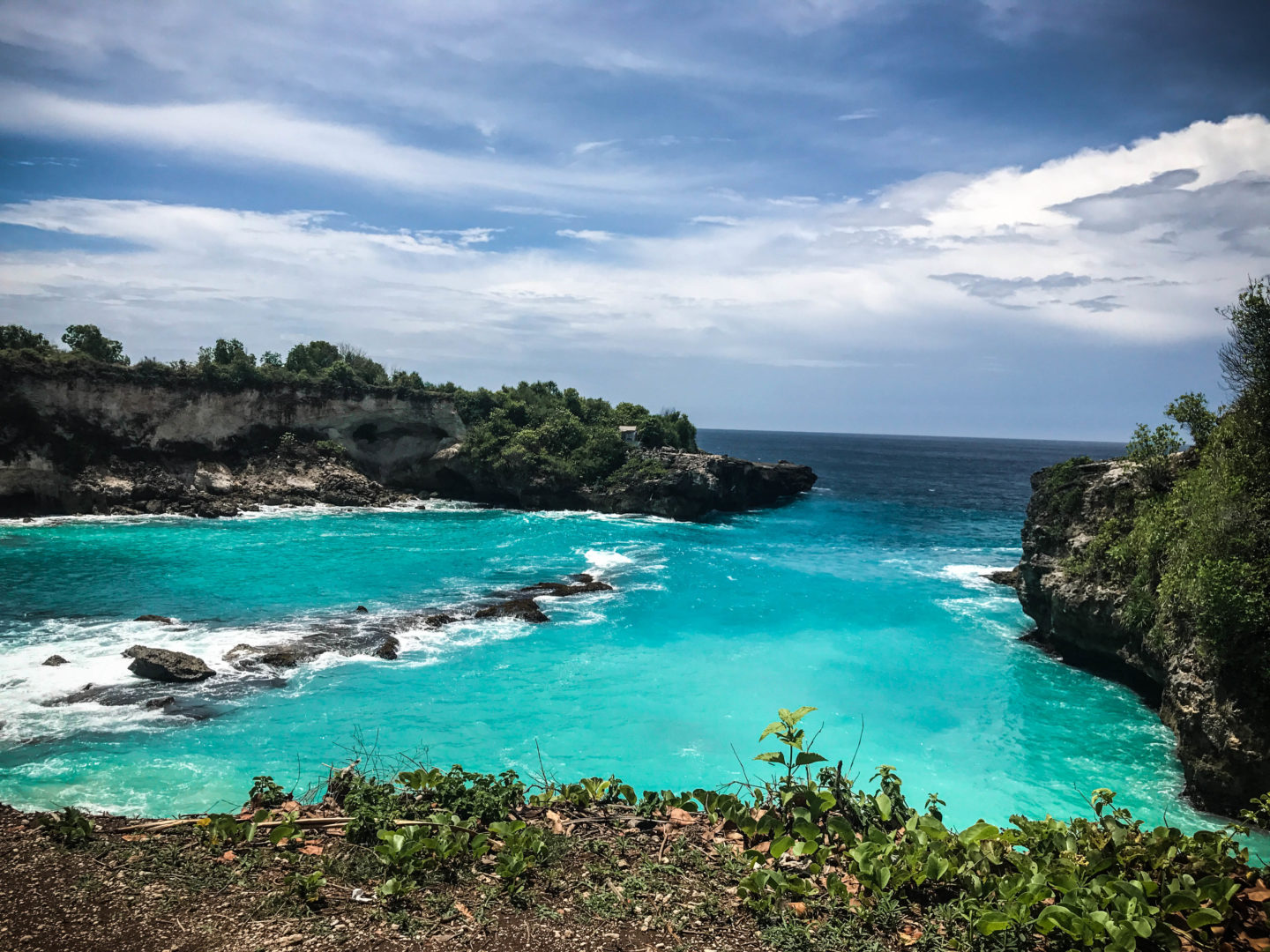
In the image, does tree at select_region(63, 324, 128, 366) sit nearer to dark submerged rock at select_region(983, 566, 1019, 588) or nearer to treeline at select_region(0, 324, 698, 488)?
treeline at select_region(0, 324, 698, 488)

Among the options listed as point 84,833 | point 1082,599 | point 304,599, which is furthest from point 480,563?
point 84,833

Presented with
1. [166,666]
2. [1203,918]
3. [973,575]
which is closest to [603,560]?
[973,575]

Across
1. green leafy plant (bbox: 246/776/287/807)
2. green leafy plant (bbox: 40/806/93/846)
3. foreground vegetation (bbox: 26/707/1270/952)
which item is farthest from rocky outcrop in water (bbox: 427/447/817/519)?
green leafy plant (bbox: 40/806/93/846)

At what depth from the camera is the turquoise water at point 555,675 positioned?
14.0m

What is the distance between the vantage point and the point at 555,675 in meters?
19.5

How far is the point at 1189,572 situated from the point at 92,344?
60.4m

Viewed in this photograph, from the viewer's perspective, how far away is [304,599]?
2566cm

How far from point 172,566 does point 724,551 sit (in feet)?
91.0

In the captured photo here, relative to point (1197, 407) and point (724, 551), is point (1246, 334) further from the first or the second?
point (724, 551)

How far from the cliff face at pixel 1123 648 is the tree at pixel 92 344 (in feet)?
183

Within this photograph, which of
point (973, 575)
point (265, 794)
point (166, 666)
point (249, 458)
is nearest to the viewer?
point (265, 794)

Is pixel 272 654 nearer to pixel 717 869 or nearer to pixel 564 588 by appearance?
pixel 564 588

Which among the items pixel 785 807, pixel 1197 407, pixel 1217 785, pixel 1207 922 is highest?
pixel 1197 407

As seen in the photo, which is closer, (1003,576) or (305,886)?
(305,886)
